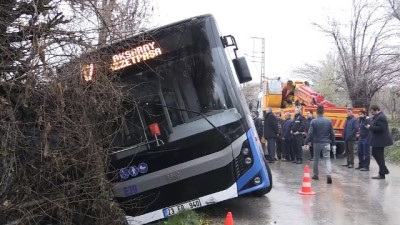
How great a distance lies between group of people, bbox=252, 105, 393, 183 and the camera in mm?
11336

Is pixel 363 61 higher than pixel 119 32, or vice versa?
pixel 119 32

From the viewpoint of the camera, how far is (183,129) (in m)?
6.87

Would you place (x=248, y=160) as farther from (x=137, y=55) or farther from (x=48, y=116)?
(x=48, y=116)

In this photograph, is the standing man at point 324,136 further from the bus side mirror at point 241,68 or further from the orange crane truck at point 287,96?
the orange crane truck at point 287,96

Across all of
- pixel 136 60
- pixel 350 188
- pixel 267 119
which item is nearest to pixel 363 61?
pixel 267 119

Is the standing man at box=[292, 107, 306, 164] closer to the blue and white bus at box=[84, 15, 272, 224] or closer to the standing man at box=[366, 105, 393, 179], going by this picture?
the standing man at box=[366, 105, 393, 179]

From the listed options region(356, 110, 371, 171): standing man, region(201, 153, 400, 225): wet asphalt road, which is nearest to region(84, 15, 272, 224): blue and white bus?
region(201, 153, 400, 225): wet asphalt road

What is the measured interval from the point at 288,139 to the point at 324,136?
207 inches

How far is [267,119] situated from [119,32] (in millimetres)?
10831

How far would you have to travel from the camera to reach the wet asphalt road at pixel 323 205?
7621 millimetres

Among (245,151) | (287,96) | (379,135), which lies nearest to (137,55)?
(245,151)

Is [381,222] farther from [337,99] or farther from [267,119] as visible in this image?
[337,99]

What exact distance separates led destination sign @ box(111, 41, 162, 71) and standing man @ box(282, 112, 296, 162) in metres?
10.3

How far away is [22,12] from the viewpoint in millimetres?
4301
